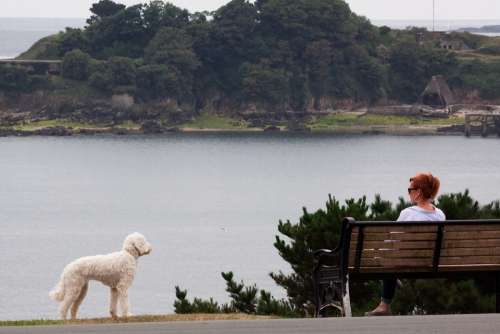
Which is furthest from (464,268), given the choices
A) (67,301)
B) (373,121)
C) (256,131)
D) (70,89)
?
(70,89)

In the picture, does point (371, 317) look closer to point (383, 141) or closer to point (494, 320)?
point (494, 320)

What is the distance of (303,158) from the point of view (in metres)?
123

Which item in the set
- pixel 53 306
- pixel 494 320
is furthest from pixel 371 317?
pixel 53 306

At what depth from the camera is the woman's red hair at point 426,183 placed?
1067 centimetres

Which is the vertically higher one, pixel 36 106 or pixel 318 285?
pixel 318 285

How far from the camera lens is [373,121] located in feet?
505

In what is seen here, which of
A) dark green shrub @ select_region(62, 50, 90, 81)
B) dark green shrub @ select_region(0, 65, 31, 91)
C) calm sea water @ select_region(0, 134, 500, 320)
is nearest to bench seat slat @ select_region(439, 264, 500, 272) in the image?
calm sea water @ select_region(0, 134, 500, 320)

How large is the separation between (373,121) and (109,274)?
14246 cm

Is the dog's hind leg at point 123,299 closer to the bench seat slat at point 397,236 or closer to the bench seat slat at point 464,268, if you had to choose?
the bench seat slat at point 397,236

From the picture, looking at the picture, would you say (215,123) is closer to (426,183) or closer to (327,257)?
(327,257)

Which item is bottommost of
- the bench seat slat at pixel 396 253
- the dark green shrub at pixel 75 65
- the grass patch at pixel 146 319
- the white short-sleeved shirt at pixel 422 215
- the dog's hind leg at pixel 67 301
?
the dark green shrub at pixel 75 65

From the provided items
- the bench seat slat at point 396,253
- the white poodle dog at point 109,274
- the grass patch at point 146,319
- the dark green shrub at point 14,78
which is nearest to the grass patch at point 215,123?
the dark green shrub at point 14,78

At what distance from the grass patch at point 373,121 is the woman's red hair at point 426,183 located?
14198 cm

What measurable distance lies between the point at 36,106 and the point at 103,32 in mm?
13957
